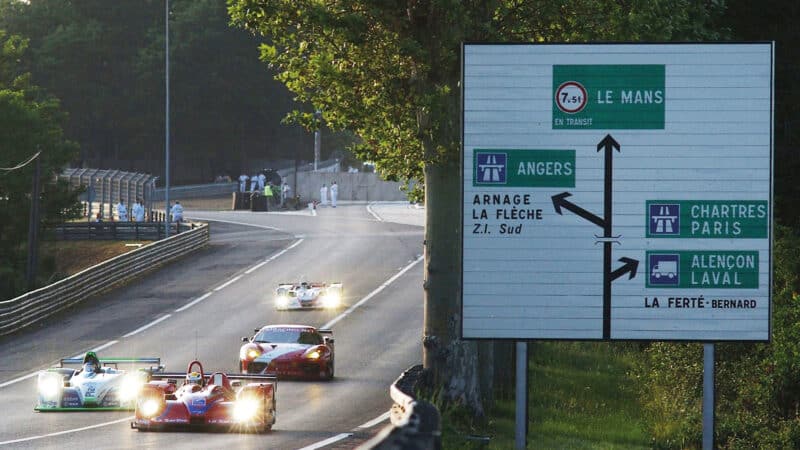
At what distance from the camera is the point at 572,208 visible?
15.2 meters

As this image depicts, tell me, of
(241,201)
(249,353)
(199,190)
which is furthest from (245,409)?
(199,190)

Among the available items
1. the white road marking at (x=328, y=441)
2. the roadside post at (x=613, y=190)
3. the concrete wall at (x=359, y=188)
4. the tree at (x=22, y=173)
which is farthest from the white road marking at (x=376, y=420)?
the concrete wall at (x=359, y=188)

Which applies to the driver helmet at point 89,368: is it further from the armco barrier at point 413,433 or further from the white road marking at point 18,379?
the armco barrier at point 413,433

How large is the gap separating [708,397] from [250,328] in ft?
95.8

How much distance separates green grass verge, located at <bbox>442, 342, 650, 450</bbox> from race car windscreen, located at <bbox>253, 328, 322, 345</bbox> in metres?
4.75

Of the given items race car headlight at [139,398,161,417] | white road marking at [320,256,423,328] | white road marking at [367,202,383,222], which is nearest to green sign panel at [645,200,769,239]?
race car headlight at [139,398,161,417]

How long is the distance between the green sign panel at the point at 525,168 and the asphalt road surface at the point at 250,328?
26.4ft

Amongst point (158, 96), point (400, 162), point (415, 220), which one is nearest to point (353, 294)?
point (400, 162)

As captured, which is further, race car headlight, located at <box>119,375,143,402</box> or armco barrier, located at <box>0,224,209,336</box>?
armco barrier, located at <box>0,224,209,336</box>

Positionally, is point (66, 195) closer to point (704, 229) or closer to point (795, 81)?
point (795, 81)

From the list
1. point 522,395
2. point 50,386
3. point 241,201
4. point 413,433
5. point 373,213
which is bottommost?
point 50,386

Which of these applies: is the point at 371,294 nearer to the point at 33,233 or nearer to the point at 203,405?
the point at 33,233

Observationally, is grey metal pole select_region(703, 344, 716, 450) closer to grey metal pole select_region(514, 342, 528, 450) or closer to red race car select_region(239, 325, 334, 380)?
grey metal pole select_region(514, 342, 528, 450)

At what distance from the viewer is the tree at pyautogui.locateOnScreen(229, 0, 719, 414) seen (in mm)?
23578
